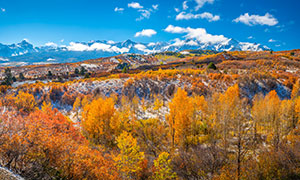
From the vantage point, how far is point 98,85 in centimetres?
6744

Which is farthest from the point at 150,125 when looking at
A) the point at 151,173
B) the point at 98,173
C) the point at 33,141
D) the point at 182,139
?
the point at 33,141

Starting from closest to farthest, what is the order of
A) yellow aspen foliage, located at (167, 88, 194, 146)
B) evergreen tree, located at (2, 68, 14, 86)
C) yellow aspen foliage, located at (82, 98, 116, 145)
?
yellow aspen foliage, located at (167, 88, 194, 146) < yellow aspen foliage, located at (82, 98, 116, 145) < evergreen tree, located at (2, 68, 14, 86)

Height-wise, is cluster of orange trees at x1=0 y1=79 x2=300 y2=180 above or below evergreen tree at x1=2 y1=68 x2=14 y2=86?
below

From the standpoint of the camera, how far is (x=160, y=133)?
112 feet

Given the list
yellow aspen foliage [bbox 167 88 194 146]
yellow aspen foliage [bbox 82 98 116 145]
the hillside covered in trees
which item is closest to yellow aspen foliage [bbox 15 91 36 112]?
the hillside covered in trees

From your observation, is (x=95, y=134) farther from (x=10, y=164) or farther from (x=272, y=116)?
(x=272, y=116)

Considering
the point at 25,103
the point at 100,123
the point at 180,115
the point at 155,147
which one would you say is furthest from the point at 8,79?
the point at 180,115

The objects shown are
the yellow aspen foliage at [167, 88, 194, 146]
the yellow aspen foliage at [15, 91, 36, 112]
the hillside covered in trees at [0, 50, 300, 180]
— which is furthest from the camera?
the yellow aspen foliage at [15, 91, 36, 112]

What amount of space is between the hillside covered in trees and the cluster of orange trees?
10 centimetres

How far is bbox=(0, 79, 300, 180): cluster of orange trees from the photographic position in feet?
43.6

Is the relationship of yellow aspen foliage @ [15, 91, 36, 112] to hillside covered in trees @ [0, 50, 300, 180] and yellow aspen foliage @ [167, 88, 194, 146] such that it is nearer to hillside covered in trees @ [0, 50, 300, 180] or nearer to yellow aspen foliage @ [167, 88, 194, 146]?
hillside covered in trees @ [0, 50, 300, 180]

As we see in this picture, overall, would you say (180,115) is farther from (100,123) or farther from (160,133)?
(100,123)

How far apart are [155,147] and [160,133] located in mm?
3684

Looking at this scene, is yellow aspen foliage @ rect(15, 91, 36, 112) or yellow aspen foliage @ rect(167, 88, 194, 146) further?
yellow aspen foliage @ rect(15, 91, 36, 112)
